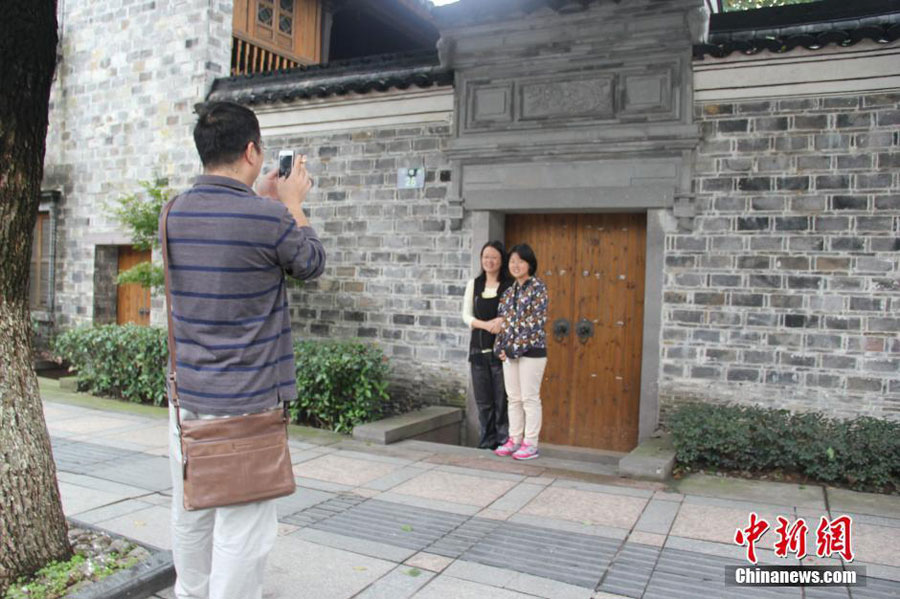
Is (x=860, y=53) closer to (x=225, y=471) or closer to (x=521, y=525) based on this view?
(x=521, y=525)

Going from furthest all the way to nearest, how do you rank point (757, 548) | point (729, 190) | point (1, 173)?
point (729, 190)
point (757, 548)
point (1, 173)

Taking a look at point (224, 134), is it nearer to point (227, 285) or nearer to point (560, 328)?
point (227, 285)

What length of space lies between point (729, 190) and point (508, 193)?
1979 millimetres

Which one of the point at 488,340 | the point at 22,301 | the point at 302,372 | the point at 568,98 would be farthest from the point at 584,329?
the point at 22,301

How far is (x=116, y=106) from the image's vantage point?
10125 millimetres

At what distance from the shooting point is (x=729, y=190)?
6.08 m

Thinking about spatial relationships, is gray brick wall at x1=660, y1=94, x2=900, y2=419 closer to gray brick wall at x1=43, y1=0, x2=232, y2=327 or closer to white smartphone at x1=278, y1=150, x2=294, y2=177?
white smartphone at x1=278, y1=150, x2=294, y2=177

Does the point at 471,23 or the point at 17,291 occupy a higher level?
the point at 471,23

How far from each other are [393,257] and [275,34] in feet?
15.6

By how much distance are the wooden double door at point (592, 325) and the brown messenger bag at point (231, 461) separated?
16.1 feet

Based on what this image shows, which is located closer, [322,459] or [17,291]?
[17,291]

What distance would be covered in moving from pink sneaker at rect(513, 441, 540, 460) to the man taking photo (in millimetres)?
3683

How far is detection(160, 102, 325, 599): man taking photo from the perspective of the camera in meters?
2.26

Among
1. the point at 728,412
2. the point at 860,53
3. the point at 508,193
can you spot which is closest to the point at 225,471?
the point at 728,412
